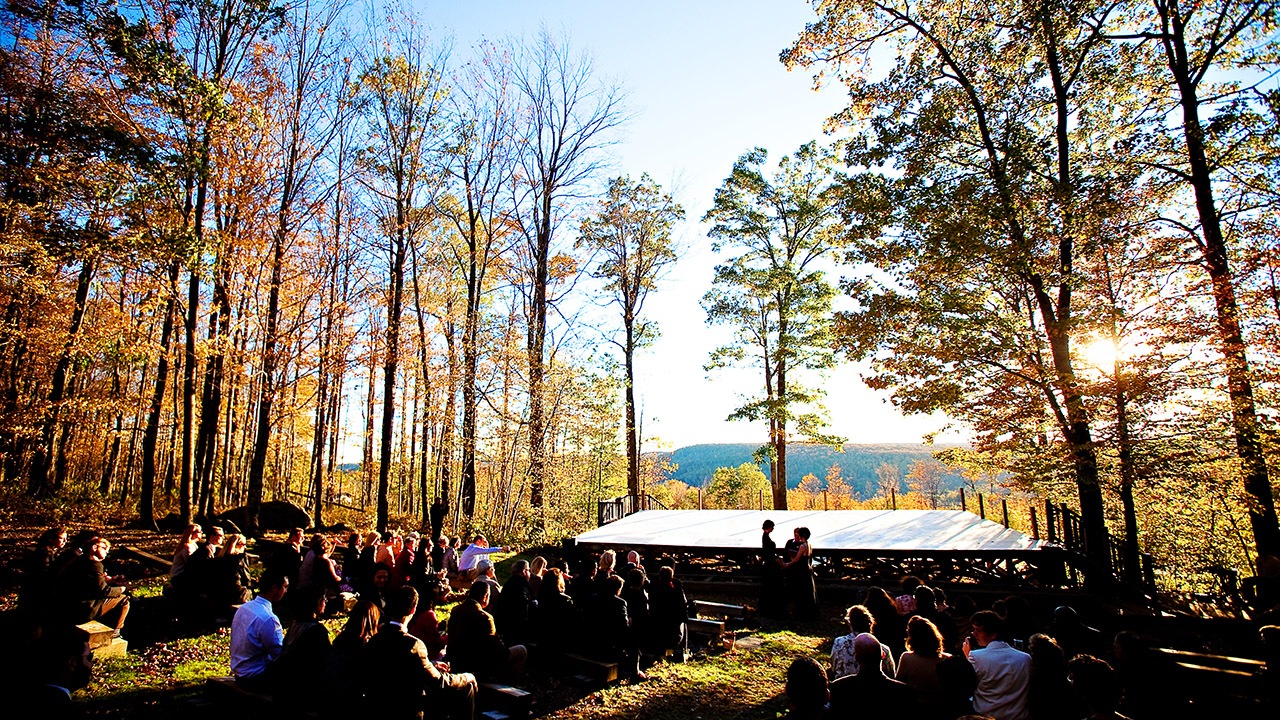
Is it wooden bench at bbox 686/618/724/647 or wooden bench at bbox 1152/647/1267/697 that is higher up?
wooden bench at bbox 1152/647/1267/697

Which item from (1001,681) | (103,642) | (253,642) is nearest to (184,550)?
A: (103,642)

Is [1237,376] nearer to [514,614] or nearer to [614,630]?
[614,630]

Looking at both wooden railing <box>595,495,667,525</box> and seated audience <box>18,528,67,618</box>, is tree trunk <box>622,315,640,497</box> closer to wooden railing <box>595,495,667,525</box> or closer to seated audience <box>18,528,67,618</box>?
wooden railing <box>595,495,667,525</box>

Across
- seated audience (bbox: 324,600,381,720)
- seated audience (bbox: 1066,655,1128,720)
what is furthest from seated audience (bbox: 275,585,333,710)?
seated audience (bbox: 1066,655,1128,720)

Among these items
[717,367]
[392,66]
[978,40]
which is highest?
[392,66]

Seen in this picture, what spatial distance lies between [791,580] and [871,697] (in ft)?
19.9

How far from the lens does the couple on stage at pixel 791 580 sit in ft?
30.6

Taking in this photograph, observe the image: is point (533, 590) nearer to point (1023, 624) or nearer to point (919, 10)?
point (1023, 624)

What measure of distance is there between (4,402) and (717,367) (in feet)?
60.6

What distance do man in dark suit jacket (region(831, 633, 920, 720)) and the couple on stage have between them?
5.69 m

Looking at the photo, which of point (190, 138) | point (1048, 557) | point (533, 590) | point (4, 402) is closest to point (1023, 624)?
point (533, 590)

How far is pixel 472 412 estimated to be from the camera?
15.8m

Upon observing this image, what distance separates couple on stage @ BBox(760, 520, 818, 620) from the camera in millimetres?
9312

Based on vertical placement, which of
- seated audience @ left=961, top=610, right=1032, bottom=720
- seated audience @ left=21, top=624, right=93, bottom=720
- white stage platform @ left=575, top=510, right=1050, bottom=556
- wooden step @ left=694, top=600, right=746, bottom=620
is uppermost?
seated audience @ left=21, top=624, right=93, bottom=720
